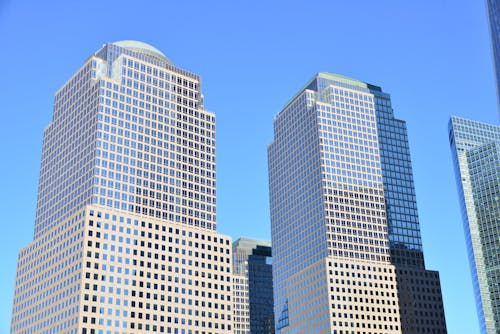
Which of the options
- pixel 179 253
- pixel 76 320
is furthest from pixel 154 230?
pixel 76 320

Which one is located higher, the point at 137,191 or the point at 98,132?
the point at 98,132

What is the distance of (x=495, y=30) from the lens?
16200cm

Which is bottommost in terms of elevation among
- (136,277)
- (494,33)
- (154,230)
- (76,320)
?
(76,320)

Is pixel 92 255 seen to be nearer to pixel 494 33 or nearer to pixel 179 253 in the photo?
pixel 179 253

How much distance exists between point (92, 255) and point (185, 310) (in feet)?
100

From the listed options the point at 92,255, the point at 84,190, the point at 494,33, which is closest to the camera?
the point at 494,33

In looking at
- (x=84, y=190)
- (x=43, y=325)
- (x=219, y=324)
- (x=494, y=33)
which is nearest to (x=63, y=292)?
(x=43, y=325)

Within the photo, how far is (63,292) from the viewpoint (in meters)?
183

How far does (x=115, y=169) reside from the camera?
198m

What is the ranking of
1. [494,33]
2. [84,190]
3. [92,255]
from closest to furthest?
1. [494,33]
2. [92,255]
3. [84,190]

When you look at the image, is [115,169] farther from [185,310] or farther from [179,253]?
[185,310]

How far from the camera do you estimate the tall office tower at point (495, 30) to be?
156625mm

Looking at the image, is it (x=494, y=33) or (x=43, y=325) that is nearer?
(x=494, y=33)

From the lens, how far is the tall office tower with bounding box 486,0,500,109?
156625 millimetres
